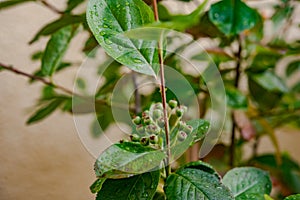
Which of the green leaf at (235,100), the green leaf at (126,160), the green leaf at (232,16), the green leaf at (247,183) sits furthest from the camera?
the green leaf at (235,100)

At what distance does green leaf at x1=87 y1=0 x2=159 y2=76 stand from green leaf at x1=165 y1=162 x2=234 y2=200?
9cm

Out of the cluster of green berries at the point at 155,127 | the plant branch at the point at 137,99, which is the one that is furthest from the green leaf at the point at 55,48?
the cluster of green berries at the point at 155,127

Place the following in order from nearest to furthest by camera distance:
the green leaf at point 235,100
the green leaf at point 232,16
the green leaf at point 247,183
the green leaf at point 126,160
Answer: the green leaf at point 126,160, the green leaf at point 247,183, the green leaf at point 232,16, the green leaf at point 235,100

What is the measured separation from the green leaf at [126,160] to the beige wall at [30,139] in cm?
49

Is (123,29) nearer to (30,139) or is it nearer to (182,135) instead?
(182,135)

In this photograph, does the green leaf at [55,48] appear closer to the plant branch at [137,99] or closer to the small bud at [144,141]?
the plant branch at [137,99]

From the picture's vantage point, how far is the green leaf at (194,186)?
0.36 metres

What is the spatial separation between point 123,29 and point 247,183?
22cm

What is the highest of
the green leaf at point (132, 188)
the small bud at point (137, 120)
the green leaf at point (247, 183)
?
the small bud at point (137, 120)

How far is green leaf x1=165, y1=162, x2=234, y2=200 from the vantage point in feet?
1.17

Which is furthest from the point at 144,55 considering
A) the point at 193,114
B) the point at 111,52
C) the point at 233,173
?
the point at 193,114

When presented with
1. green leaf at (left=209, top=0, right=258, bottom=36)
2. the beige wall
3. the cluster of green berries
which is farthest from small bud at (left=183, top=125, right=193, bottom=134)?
the beige wall

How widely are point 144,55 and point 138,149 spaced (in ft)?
0.26

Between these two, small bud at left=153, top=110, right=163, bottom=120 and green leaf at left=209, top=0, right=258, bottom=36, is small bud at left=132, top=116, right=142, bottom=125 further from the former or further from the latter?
green leaf at left=209, top=0, right=258, bottom=36
